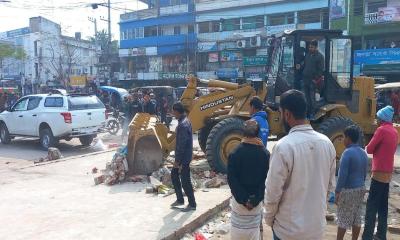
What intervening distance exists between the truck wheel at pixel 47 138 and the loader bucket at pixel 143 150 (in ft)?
18.3

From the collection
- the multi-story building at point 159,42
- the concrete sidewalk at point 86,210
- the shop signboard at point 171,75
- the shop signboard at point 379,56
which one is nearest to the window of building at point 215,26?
the multi-story building at point 159,42

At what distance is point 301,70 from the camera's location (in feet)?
29.3

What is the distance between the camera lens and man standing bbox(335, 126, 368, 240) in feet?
16.0

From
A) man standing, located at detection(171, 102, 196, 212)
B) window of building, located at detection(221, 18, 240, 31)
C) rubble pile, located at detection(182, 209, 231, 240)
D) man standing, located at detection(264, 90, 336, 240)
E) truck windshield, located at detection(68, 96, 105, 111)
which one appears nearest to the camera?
man standing, located at detection(264, 90, 336, 240)

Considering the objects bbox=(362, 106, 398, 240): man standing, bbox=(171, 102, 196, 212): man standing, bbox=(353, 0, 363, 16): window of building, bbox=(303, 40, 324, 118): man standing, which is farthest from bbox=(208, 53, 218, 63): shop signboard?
bbox=(362, 106, 398, 240): man standing

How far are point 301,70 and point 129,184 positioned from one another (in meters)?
4.39

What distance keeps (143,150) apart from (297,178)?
617cm

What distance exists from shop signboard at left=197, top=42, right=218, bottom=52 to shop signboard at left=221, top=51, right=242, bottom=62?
128 cm

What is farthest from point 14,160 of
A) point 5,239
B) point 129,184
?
point 5,239

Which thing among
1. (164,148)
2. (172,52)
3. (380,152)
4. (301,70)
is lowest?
(164,148)

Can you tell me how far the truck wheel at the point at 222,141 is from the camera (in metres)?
8.69

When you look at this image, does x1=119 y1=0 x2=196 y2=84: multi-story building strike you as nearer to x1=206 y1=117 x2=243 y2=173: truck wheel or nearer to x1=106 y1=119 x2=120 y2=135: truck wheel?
x1=106 y1=119 x2=120 y2=135: truck wheel

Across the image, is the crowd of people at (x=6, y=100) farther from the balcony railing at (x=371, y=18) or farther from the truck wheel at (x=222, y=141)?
the balcony railing at (x=371, y=18)

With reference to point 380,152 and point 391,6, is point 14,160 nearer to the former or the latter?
point 380,152
